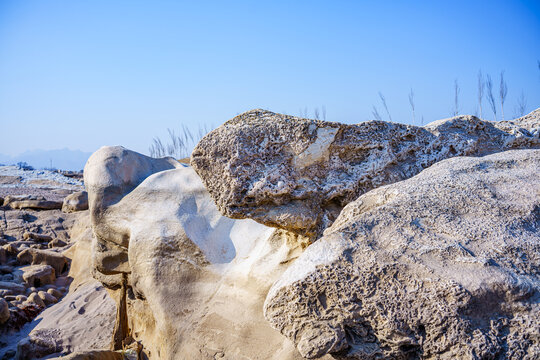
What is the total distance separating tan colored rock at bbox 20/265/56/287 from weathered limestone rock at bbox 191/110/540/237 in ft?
14.9

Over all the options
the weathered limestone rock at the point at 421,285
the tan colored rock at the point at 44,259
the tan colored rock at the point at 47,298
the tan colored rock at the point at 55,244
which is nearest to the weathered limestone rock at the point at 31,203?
the tan colored rock at the point at 55,244

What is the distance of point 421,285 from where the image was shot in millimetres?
1581

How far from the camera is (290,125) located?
8.11 feet

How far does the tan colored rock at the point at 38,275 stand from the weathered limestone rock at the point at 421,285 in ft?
17.2

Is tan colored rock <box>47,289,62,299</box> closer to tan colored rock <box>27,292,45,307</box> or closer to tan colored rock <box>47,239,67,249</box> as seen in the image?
tan colored rock <box>27,292,45,307</box>

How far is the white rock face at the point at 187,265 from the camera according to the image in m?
2.86

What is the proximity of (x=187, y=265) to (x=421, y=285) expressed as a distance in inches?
79.3

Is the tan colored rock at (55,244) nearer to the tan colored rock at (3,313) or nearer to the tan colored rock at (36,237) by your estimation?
the tan colored rock at (36,237)

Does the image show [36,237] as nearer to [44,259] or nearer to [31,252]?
[31,252]

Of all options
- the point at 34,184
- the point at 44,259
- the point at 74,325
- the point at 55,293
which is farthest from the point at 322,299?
the point at 34,184

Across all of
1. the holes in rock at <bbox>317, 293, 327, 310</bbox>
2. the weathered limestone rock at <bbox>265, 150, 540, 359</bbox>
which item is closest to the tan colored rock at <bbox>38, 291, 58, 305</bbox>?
the weathered limestone rock at <bbox>265, 150, 540, 359</bbox>

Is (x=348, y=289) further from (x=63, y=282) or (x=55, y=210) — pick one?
(x=55, y=210)

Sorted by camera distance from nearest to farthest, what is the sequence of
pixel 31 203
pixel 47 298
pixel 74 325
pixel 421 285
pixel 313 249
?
pixel 421 285 < pixel 313 249 < pixel 74 325 < pixel 47 298 < pixel 31 203

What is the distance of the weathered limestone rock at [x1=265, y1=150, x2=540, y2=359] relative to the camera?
152 cm
